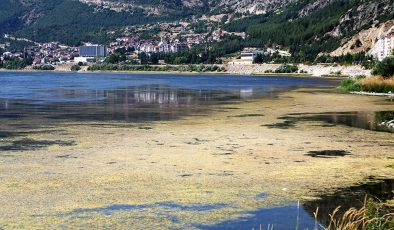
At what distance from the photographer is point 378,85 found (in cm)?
5534

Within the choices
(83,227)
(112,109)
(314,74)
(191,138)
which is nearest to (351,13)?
(314,74)

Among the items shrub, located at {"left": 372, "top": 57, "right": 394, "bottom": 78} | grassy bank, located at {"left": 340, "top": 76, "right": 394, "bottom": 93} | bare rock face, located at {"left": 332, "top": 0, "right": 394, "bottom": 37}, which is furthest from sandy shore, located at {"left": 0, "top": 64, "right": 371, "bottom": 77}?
shrub, located at {"left": 372, "top": 57, "right": 394, "bottom": 78}

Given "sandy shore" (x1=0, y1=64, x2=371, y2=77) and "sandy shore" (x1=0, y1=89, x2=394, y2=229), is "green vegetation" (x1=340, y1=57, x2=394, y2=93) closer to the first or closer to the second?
"sandy shore" (x1=0, y1=89, x2=394, y2=229)

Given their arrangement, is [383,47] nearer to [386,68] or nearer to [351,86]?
[351,86]

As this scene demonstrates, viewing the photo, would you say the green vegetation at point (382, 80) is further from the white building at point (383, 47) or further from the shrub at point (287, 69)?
the shrub at point (287, 69)

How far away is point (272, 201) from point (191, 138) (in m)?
10.4

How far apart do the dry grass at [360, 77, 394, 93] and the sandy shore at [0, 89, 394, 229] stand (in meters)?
27.8

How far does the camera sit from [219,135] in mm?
25375

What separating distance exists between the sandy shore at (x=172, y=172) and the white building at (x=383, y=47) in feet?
355

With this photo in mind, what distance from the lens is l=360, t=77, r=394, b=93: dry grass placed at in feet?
177

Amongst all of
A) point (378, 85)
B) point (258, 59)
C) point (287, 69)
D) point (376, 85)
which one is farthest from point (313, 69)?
point (378, 85)

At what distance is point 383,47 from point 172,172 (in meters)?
129

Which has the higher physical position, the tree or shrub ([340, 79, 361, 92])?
the tree

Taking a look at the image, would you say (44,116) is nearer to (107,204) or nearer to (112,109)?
(112,109)
